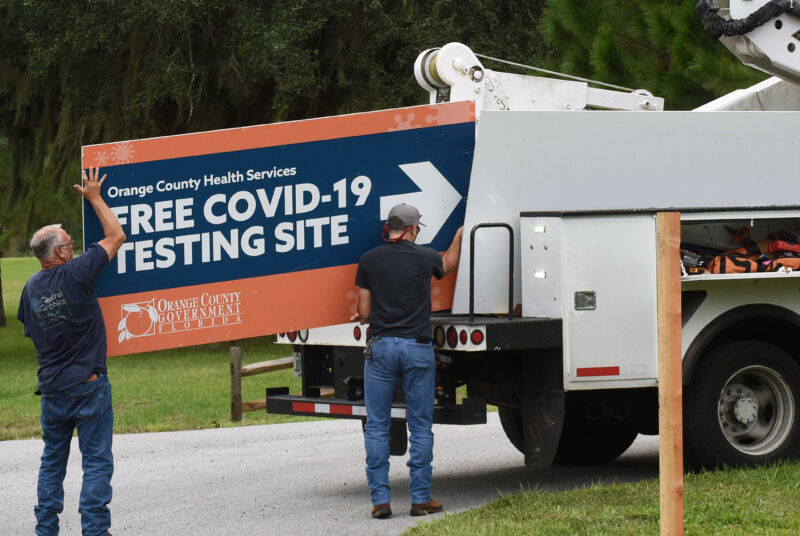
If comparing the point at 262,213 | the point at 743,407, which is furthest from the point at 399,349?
the point at 743,407

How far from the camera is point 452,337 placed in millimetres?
8305

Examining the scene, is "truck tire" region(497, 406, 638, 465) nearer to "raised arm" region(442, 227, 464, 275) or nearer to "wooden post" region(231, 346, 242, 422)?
"raised arm" region(442, 227, 464, 275)

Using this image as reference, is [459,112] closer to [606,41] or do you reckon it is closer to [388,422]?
[388,422]

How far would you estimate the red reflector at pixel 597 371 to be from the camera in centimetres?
836

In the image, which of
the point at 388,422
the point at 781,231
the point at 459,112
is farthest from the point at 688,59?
the point at 388,422

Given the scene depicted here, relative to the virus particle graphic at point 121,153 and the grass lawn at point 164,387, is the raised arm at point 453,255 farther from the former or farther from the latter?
the grass lawn at point 164,387

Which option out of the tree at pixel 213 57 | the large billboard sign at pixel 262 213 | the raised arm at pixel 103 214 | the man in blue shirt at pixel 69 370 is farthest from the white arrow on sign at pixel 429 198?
the tree at pixel 213 57

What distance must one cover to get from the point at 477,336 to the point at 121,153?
2.32 meters

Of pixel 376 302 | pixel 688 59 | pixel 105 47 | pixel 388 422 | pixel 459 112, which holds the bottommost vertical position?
pixel 388 422

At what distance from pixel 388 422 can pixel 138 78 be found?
49.3ft

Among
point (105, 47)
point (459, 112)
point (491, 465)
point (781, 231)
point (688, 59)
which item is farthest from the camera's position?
point (105, 47)

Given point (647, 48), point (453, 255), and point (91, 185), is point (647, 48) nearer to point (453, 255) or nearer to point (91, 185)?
point (453, 255)

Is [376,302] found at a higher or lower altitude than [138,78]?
lower

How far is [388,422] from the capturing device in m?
8.18
